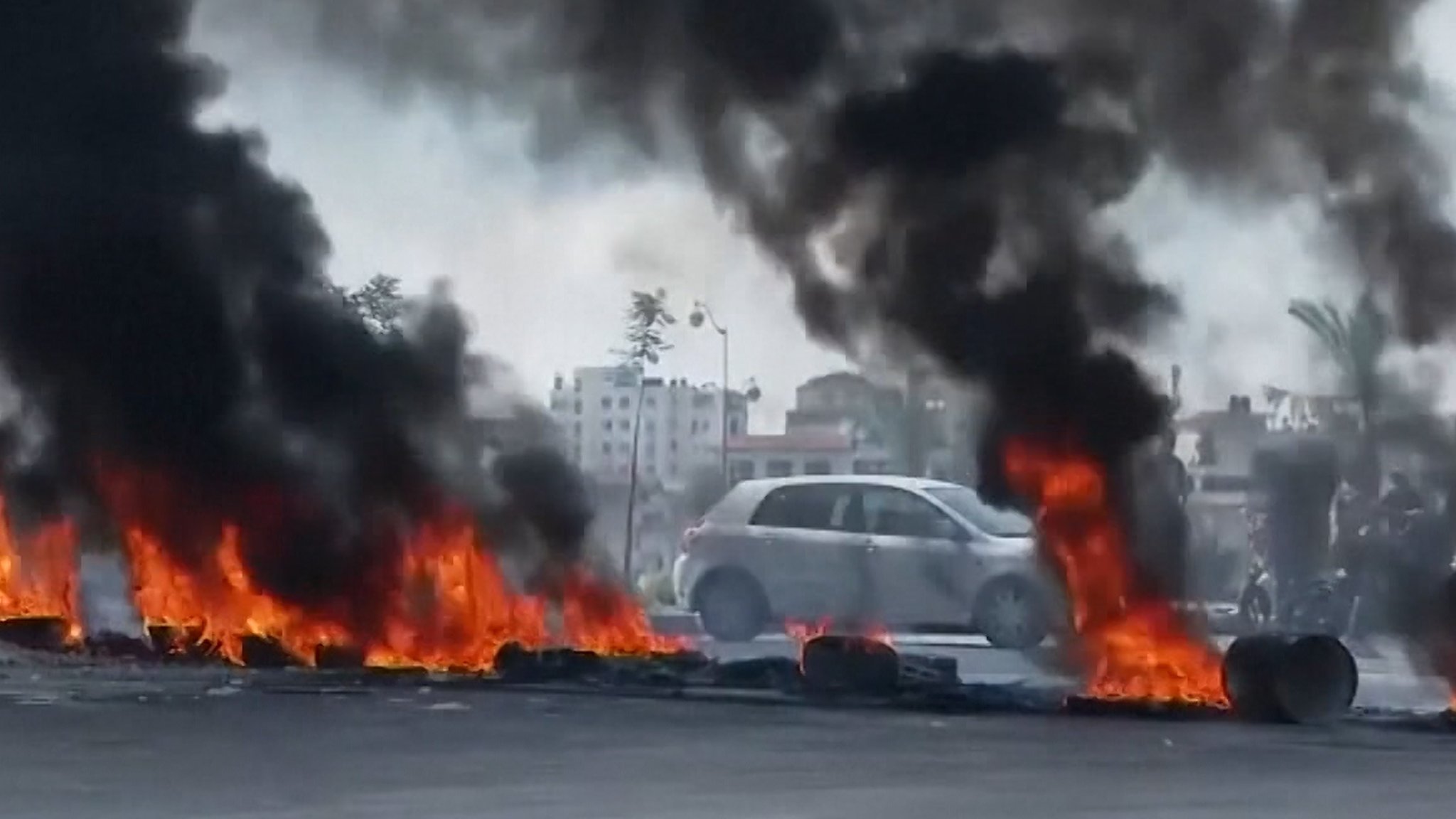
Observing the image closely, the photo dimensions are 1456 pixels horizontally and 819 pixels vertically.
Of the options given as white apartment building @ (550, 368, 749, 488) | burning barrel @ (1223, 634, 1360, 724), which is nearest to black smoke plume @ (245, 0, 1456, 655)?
burning barrel @ (1223, 634, 1360, 724)

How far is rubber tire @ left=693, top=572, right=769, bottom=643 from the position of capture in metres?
19.4

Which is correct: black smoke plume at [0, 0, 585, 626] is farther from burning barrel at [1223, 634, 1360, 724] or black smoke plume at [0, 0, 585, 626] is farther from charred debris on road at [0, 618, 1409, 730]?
burning barrel at [1223, 634, 1360, 724]

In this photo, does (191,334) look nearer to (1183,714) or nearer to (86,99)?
(86,99)

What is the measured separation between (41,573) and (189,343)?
2782 millimetres

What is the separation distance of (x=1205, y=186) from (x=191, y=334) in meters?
8.23

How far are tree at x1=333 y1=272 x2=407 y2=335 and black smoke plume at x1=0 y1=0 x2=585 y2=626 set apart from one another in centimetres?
21

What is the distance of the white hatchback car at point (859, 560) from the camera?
59.1ft

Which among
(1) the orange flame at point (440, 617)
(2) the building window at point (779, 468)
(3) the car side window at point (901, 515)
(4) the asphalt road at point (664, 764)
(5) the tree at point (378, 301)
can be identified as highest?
(5) the tree at point (378, 301)

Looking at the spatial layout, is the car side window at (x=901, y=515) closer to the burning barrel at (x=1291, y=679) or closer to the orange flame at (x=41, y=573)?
the burning barrel at (x=1291, y=679)

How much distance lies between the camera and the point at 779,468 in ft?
68.4

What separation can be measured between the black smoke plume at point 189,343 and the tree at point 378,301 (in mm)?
206

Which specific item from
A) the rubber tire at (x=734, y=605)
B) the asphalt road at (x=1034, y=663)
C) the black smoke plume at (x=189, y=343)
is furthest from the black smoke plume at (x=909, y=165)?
the rubber tire at (x=734, y=605)

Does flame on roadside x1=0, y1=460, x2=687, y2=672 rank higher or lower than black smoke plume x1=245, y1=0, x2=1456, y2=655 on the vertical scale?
lower

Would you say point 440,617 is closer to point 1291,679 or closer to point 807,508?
point 807,508
